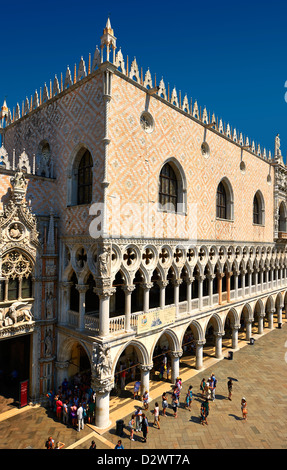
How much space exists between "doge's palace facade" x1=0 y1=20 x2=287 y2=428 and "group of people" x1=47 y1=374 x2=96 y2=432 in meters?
0.49

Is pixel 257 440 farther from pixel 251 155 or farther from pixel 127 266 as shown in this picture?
pixel 251 155

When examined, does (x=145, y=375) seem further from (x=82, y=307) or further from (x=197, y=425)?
(x=82, y=307)

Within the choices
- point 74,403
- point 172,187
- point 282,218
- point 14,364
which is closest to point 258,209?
point 282,218

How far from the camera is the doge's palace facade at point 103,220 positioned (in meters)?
12.1

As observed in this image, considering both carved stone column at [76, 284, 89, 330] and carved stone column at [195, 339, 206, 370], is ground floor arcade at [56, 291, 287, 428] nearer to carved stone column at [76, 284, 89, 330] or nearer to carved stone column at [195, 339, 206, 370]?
carved stone column at [195, 339, 206, 370]

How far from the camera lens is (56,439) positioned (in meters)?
10.6

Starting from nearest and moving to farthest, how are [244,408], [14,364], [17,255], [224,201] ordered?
[244,408] < [17,255] < [14,364] < [224,201]

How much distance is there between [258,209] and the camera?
26.0m

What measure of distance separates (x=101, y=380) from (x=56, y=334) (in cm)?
384

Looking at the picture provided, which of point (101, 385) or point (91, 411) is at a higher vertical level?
point (101, 385)

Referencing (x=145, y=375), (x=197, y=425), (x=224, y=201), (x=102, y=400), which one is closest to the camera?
(x=102, y=400)

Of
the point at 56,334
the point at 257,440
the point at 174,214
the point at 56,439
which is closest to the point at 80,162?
the point at 174,214

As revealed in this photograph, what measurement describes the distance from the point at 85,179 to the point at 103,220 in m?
3.20

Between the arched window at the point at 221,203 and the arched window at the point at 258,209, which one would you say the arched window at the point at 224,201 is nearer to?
the arched window at the point at 221,203
